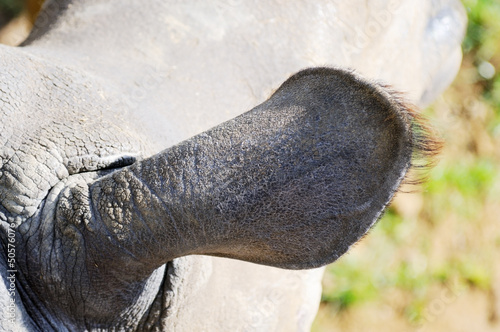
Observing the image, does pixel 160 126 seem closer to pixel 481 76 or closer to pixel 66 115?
pixel 66 115

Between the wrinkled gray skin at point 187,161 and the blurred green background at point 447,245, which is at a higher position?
the wrinkled gray skin at point 187,161

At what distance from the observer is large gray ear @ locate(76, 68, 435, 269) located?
33.0 inches

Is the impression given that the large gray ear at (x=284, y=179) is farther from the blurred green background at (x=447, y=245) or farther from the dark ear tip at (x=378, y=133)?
the blurred green background at (x=447, y=245)

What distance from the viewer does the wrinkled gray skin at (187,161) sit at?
2.83 feet

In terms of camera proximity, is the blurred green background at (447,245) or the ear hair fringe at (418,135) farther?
the blurred green background at (447,245)

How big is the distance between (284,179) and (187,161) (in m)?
0.14

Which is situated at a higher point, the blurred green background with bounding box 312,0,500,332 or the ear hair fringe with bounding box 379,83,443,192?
the ear hair fringe with bounding box 379,83,443,192

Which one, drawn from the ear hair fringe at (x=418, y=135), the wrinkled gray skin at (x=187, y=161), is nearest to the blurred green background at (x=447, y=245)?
the wrinkled gray skin at (x=187, y=161)

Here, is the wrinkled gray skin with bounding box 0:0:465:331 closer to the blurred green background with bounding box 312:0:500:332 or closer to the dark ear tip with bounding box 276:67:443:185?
the dark ear tip with bounding box 276:67:443:185

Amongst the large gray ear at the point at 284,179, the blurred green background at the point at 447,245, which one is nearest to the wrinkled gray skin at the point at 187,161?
the large gray ear at the point at 284,179

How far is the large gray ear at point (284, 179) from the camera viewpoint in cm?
84

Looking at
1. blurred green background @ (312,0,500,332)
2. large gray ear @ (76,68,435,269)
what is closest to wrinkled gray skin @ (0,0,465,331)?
large gray ear @ (76,68,435,269)

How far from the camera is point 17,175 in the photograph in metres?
1.03

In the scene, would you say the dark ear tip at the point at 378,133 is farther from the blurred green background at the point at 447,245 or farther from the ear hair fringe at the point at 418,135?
the blurred green background at the point at 447,245
